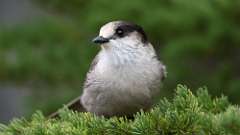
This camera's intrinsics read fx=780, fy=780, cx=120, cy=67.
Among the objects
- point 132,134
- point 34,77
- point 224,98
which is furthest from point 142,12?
point 132,134

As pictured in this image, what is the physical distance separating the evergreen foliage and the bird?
3.31 ft

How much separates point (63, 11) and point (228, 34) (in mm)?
2092

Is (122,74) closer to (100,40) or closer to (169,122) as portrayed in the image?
(100,40)

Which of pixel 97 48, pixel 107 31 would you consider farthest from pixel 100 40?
pixel 97 48

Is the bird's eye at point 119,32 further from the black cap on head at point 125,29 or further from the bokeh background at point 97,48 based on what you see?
the bokeh background at point 97,48

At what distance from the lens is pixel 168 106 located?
12.5 ft

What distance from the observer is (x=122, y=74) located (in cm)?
503

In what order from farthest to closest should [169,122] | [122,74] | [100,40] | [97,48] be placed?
1. [97,48]
2. [122,74]
3. [100,40]
4. [169,122]

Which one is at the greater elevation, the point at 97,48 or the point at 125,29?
the point at 97,48

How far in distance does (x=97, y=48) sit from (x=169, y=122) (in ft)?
14.3

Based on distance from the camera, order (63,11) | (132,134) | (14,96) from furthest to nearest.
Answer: (14,96)
(63,11)
(132,134)

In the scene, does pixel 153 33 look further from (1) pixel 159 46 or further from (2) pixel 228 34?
(2) pixel 228 34

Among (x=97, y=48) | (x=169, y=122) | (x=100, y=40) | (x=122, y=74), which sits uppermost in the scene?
(x=97, y=48)

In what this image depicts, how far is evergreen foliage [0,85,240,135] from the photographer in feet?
10.9
